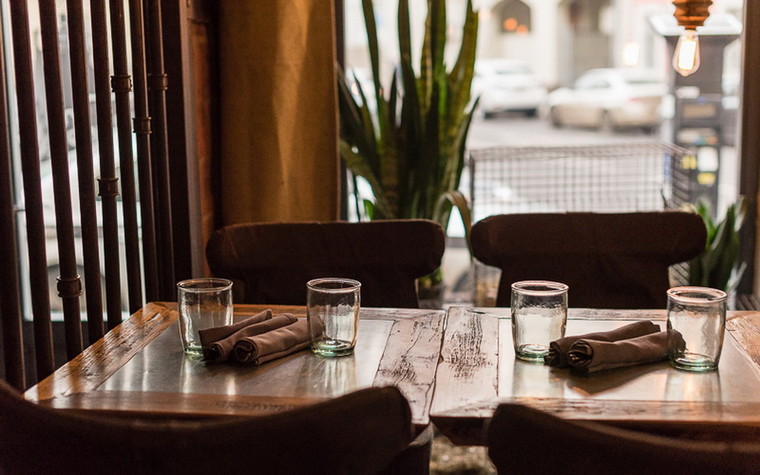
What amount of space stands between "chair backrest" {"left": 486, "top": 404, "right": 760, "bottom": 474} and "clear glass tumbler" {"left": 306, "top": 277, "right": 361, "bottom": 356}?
1.89 ft

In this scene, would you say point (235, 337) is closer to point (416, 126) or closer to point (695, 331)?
Answer: point (695, 331)

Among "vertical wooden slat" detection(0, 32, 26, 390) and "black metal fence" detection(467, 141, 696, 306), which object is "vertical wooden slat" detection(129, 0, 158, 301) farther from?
"black metal fence" detection(467, 141, 696, 306)

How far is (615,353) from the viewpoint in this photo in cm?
139

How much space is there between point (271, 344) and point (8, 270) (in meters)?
0.71

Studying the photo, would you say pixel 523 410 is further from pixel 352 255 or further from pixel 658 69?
pixel 658 69

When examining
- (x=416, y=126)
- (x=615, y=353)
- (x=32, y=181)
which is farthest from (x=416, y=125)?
(x=615, y=353)

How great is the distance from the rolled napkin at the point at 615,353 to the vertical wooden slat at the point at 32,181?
120 centimetres

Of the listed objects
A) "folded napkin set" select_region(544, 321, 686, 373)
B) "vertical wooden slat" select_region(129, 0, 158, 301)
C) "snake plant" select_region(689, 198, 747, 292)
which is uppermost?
"vertical wooden slat" select_region(129, 0, 158, 301)

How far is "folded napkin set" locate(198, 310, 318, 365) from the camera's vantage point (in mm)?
1426

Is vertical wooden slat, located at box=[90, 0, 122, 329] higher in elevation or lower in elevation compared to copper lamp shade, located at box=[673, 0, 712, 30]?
lower

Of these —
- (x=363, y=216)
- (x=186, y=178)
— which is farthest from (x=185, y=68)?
(x=363, y=216)

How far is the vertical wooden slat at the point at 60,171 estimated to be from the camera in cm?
196

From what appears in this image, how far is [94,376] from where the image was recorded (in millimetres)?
1398

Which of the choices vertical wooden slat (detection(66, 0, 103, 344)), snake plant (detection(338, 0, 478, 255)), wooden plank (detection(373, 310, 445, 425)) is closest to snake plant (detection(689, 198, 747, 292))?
snake plant (detection(338, 0, 478, 255))
